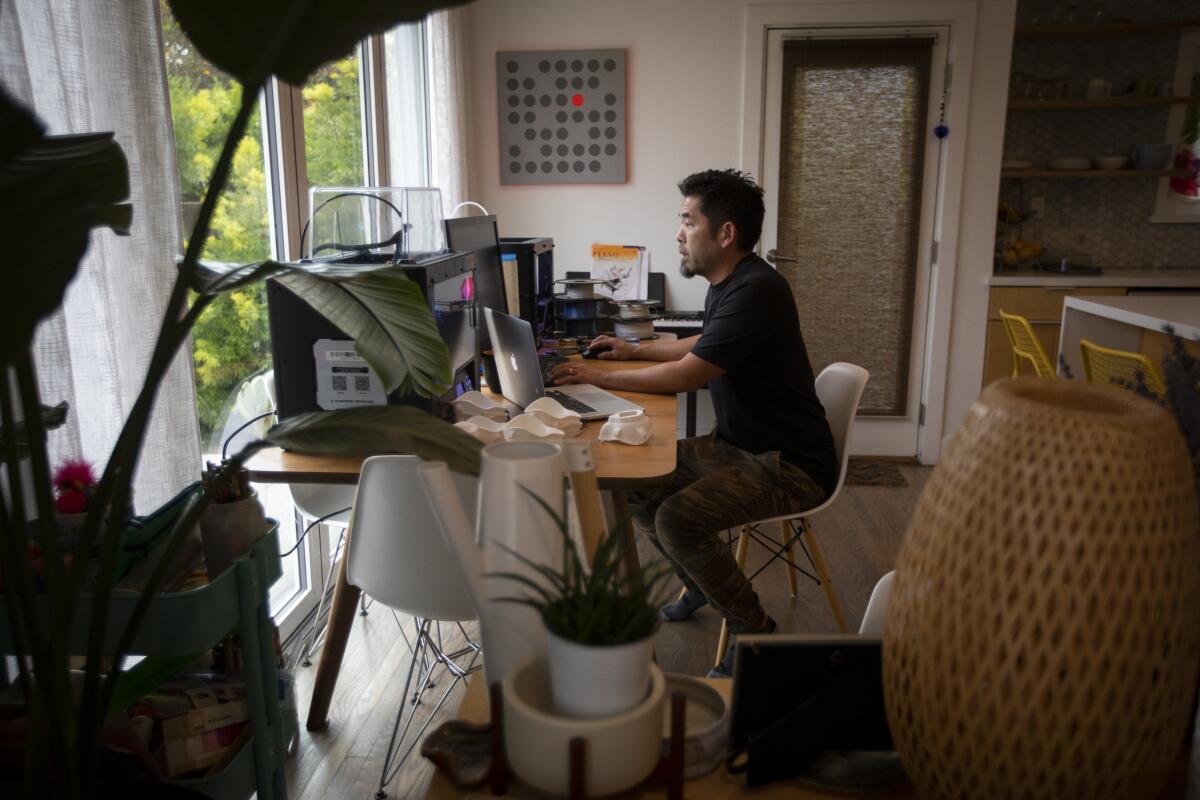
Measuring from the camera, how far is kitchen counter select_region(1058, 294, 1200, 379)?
9.93 ft

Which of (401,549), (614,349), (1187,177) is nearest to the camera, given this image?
(401,549)

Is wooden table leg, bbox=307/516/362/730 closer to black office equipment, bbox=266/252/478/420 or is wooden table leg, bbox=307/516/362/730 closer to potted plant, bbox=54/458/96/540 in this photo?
black office equipment, bbox=266/252/478/420

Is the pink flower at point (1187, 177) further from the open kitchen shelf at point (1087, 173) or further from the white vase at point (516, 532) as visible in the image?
the white vase at point (516, 532)

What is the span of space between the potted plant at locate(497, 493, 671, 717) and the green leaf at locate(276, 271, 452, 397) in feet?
2.02

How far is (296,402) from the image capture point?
2029 mm

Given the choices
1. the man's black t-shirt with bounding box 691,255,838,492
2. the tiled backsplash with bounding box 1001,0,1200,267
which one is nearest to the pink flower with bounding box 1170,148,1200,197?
the tiled backsplash with bounding box 1001,0,1200,267

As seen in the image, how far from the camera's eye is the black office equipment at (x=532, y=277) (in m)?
3.31

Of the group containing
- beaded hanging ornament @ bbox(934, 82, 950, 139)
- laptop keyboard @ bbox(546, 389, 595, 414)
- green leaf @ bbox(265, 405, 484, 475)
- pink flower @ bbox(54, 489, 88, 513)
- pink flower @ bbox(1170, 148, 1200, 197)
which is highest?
beaded hanging ornament @ bbox(934, 82, 950, 139)

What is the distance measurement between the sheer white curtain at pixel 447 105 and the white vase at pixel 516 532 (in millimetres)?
3436

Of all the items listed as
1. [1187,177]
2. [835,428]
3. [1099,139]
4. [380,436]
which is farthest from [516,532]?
[1187,177]

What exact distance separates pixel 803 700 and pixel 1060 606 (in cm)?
30

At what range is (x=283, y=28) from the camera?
2.62ft

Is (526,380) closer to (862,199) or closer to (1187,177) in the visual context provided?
(862,199)

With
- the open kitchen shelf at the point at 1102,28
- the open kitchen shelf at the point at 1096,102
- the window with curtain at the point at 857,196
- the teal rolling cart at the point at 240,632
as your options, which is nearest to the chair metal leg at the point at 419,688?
the teal rolling cart at the point at 240,632
